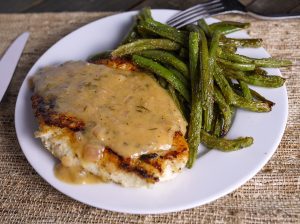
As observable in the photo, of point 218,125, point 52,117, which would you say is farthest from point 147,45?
point 52,117

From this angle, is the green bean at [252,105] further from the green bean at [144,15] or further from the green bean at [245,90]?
the green bean at [144,15]

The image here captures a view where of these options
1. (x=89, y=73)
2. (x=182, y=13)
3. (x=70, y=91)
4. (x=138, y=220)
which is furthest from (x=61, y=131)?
(x=182, y=13)

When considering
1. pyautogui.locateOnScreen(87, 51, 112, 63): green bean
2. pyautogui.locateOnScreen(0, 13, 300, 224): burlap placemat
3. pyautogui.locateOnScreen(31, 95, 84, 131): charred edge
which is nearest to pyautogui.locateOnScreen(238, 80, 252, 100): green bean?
pyautogui.locateOnScreen(0, 13, 300, 224): burlap placemat

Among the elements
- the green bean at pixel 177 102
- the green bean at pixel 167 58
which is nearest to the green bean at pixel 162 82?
the green bean at pixel 177 102

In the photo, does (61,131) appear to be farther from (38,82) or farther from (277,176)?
(277,176)

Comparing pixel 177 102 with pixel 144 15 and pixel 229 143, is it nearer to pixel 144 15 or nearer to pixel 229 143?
pixel 229 143

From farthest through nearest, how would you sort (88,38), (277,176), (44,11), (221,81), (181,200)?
(44,11) → (88,38) → (221,81) → (277,176) → (181,200)
